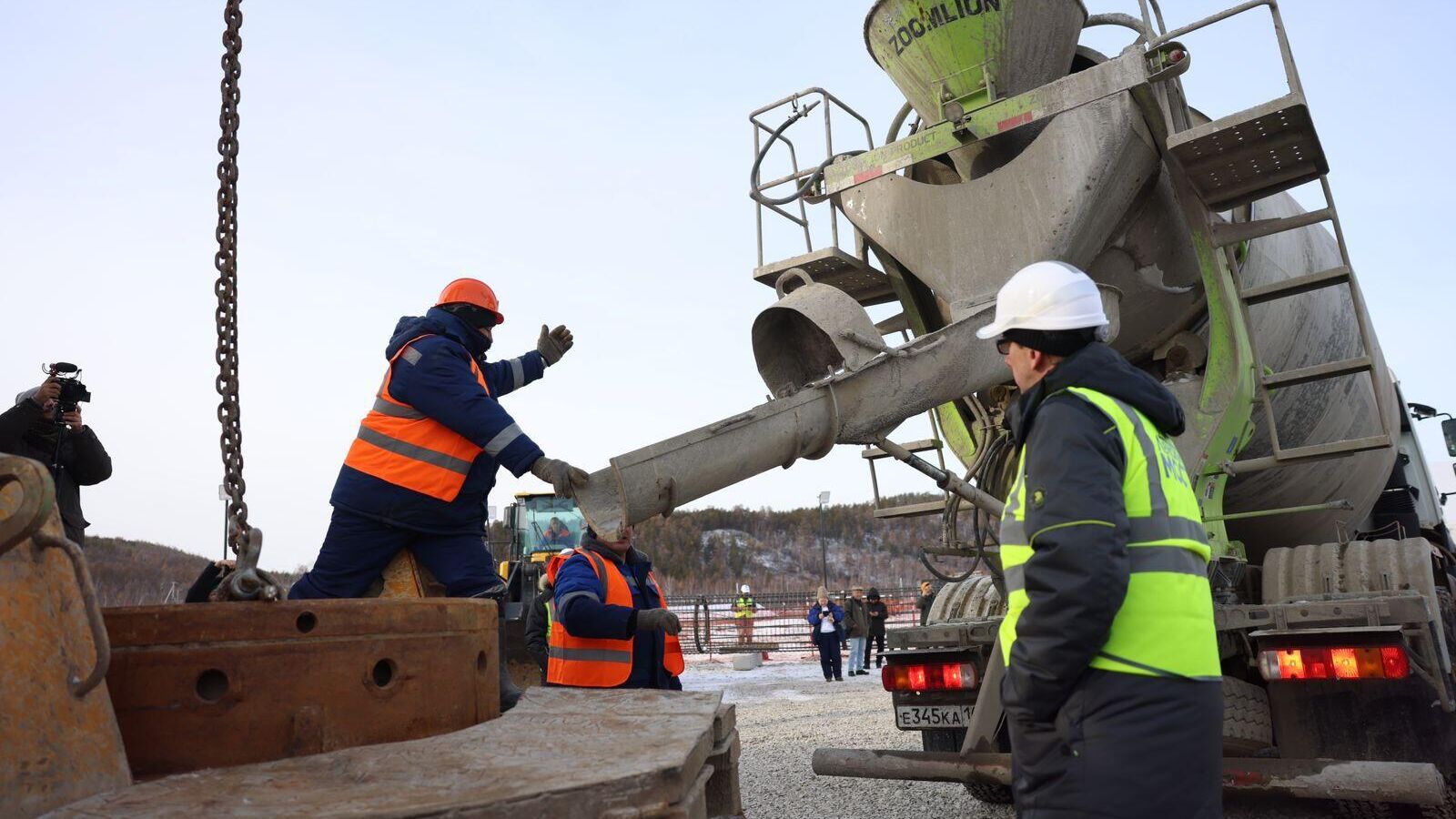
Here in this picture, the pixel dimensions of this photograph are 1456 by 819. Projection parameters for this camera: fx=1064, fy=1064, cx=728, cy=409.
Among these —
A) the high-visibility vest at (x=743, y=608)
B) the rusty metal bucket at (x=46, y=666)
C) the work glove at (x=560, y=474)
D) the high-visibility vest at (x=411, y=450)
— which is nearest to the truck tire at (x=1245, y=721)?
the work glove at (x=560, y=474)

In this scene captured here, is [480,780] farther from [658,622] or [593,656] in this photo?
[593,656]

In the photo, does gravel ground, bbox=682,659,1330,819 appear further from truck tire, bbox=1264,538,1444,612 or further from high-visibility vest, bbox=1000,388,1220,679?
high-visibility vest, bbox=1000,388,1220,679

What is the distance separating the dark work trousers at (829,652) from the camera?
48.5 ft

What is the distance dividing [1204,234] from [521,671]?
5.63 meters

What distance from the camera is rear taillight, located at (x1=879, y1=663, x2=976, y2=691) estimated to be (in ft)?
16.1

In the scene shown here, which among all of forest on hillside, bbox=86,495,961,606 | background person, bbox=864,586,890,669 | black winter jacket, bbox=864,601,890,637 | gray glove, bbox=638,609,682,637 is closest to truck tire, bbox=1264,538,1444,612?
gray glove, bbox=638,609,682,637

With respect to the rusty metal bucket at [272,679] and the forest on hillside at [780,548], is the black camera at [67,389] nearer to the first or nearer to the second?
the rusty metal bucket at [272,679]

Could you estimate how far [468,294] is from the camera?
3.47 m

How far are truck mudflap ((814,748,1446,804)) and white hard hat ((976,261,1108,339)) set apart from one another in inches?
91.6

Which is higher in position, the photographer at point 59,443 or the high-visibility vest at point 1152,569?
the photographer at point 59,443

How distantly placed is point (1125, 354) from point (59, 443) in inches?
186

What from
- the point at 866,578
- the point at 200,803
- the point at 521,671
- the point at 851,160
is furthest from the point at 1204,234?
the point at 866,578

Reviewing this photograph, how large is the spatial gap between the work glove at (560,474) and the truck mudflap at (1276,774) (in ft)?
6.91

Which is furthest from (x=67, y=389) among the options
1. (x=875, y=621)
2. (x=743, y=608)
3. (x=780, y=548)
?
(x=780, y=548)
